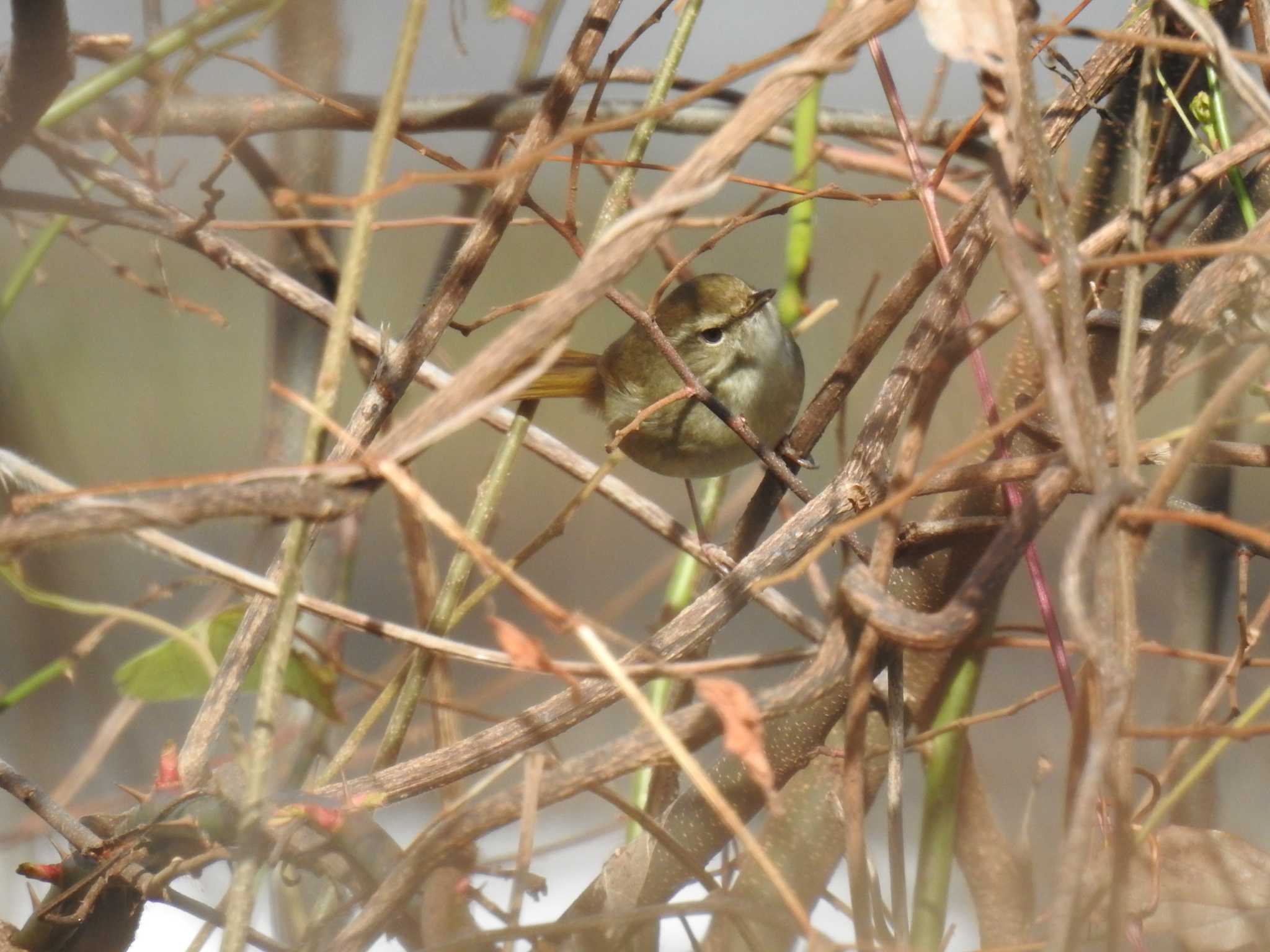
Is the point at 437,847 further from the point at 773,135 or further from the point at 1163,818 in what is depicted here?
A: the point at 773,135

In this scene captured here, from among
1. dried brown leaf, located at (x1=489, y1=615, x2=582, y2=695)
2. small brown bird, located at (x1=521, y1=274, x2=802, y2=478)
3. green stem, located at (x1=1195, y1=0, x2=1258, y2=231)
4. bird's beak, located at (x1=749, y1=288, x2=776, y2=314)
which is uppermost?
bird's beak, located at (x1=749, y1=288, x2=776, y2=314)

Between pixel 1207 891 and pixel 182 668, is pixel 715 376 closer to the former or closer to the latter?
pixel 182 668

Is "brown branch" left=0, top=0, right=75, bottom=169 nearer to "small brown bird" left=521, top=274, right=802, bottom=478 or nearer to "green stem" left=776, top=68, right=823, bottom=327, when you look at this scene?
"green stem" left=776, top=68, right=823, bottom=327

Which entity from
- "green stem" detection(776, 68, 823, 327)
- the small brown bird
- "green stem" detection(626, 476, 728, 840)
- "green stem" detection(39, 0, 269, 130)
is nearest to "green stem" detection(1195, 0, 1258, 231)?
"green stem" detection(776, 68, 823, 327)

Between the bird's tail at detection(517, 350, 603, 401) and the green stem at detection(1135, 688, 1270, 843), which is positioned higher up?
the bird's tail at detection(517, 350, 603, 401)

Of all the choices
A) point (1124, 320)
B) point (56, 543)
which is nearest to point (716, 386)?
point (1124, 320)

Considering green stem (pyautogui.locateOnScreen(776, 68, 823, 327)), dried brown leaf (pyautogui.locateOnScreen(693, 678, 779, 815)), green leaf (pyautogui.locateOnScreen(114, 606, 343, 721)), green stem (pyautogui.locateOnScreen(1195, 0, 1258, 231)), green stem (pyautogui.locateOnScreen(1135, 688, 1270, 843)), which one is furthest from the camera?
green stem (pyautogui.locateOnScreen(776, 68, 823, 327))

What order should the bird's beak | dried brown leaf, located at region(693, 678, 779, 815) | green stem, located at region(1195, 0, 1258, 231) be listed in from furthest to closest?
the bird's beak → green stem, located at region(1195, 0, 1258, 231) → dried brown leaf, located at region(693, 678, 779, 815)

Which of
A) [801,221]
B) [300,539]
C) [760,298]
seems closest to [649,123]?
[801,221]

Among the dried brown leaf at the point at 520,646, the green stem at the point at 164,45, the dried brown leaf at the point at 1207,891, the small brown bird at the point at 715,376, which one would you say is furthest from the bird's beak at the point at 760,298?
the dried brown leaf at the point at 520,646

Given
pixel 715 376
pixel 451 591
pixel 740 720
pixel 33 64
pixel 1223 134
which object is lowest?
pixel 740 720

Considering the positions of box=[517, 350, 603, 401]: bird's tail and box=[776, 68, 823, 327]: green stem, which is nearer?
box=[776, 68, 823, 327]: green stem

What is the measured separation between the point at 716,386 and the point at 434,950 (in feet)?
3.23

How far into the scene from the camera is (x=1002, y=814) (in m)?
0.94
